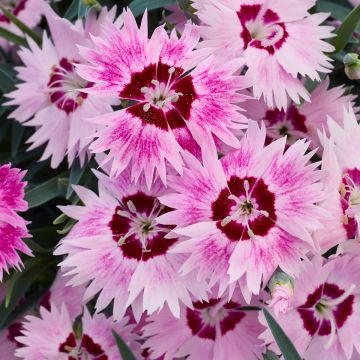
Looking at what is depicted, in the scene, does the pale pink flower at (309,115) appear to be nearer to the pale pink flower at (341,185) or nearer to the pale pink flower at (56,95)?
the pale pink flower at (341,185)

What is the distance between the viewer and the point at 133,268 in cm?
98

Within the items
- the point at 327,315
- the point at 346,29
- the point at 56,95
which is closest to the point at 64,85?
the point at 56,95

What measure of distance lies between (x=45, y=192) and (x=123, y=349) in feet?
1.07

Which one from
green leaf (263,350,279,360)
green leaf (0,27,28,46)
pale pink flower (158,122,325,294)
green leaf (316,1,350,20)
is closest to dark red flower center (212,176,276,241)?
→ pale pink flower (158,122,325,294)

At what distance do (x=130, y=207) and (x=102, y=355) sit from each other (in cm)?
30

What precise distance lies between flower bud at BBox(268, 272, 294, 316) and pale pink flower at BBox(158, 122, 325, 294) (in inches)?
0.5

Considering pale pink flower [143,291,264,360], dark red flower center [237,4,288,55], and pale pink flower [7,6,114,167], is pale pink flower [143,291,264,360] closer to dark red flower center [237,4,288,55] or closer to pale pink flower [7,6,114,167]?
pale pink flower [7,6,114,167]

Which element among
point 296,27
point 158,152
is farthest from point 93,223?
point 296,27

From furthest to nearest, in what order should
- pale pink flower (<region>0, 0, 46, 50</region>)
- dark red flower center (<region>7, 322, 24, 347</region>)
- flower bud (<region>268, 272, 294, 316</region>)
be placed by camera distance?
pale pink flower (<region>0, 0, 46, 50</region>), dark red flower center (<region>7, 322, 24, 347</region>), flower bud (<region>268, 272, 294, 316</region>)

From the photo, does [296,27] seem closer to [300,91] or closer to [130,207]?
[300,91]

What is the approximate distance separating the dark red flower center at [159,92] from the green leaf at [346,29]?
1.09ft

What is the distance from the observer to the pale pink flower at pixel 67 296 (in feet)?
3.77

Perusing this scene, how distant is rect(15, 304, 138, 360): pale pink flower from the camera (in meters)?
1.10

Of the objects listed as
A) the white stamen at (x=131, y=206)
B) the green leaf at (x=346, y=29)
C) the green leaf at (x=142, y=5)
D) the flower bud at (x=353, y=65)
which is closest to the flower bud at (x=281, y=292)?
the white stamen at (x=131, y=206)
